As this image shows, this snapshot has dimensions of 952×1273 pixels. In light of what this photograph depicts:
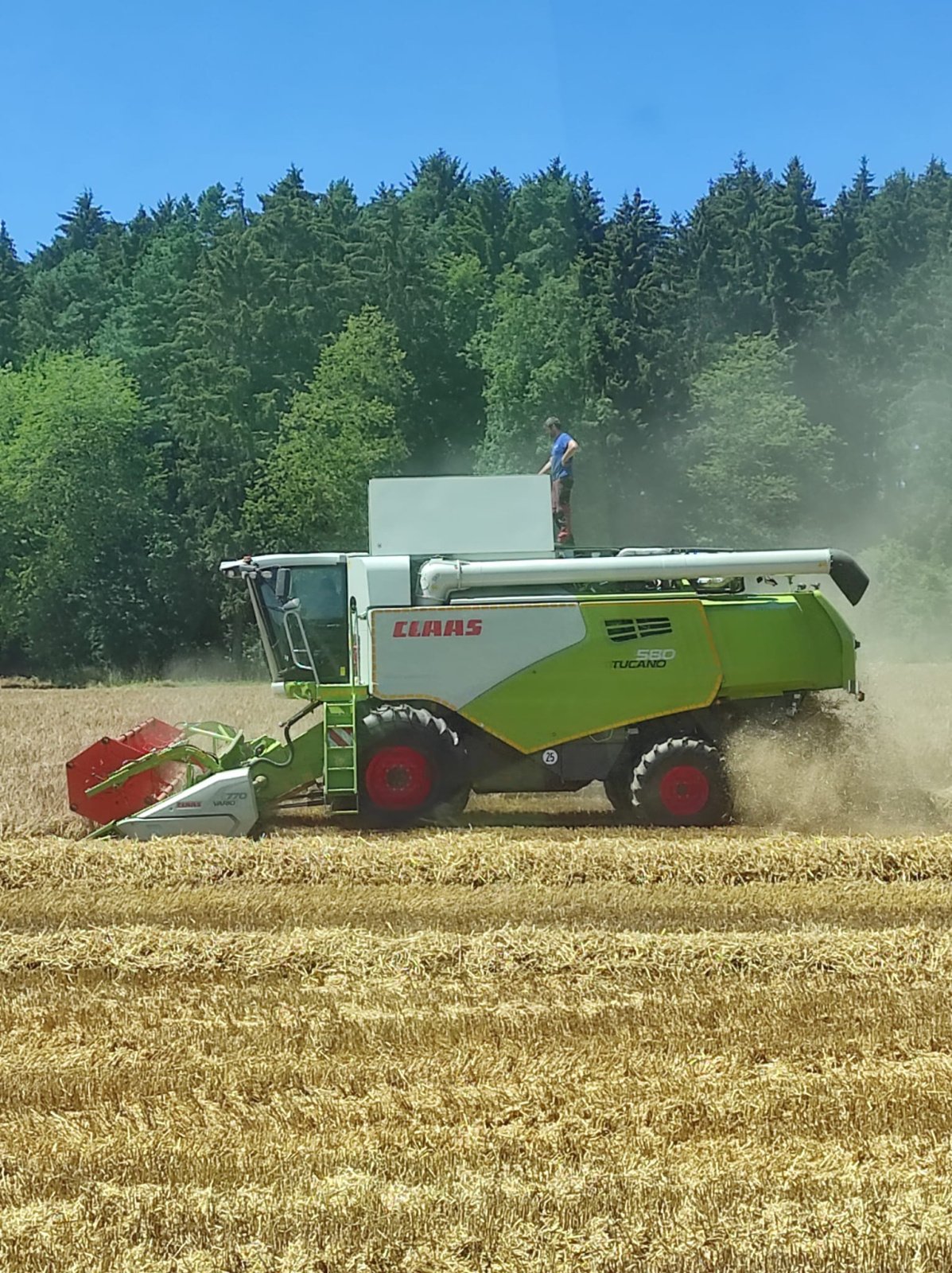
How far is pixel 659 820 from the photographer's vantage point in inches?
362

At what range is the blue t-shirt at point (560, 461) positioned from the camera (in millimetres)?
10539

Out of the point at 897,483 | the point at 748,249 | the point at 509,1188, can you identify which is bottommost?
the point at 509,1188

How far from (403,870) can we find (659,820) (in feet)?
7.30

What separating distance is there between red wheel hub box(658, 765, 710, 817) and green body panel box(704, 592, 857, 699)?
0.62 meters

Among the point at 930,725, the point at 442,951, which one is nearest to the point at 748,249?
the point at 930,725

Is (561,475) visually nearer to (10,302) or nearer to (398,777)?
(398,777)

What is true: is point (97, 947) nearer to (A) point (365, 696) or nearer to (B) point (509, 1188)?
(B) point (509, 1188)

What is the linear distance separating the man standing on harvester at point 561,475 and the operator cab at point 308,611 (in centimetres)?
186

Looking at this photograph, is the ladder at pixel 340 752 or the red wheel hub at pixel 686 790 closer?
the ladder at pixel 340 752

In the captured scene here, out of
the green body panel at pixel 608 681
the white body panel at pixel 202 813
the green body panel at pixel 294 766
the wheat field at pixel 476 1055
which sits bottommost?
the wheat field at pixel 476 1055

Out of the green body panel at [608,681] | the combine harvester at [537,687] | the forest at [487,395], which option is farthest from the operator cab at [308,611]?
the forest at [487,395]

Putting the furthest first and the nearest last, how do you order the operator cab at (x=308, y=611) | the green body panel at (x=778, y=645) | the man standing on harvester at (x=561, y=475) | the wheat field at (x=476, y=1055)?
the man standing on harvester at (x=561, y=475) → the operator cab at (x=308, y=611) → the green body panel at (x=778, y=645) → the wheat field at (x=476, y=1055)

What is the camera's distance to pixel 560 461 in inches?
415

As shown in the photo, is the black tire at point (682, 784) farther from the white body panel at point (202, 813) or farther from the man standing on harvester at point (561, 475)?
the white body panel at point (202, 813)
